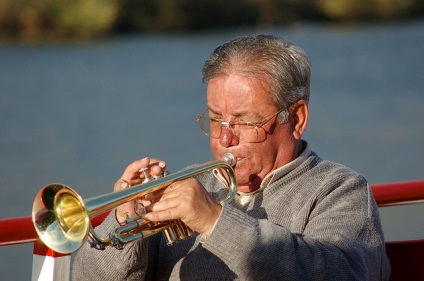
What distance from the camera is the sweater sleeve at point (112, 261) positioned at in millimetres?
3027

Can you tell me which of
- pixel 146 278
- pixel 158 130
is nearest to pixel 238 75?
pixel 146 278

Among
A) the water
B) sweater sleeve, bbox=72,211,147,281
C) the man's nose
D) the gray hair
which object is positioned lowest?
the water

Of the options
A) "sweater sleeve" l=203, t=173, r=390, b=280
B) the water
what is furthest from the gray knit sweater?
the water

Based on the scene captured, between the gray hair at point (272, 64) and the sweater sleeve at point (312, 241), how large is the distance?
1.18ft

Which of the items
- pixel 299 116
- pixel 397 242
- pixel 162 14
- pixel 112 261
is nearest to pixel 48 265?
pixel 112 261

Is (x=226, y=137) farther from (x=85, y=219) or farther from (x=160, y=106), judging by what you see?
(x=160, y=106)

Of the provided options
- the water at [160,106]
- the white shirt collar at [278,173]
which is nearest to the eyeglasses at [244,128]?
the white shirt collar at [278,173]

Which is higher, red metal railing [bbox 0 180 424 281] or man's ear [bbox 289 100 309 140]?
man's ear [bbox 289 100 309 140]

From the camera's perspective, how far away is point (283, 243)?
8.80 feet

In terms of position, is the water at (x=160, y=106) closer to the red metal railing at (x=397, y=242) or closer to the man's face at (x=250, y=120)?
the red metal railing at (x=397, y=242)

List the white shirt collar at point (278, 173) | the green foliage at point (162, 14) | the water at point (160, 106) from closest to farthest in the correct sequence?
the white shirt collar at point (278, 173), the water at point (160, 106), the green foliage at point (162, 14)

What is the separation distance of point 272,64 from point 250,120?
20cm

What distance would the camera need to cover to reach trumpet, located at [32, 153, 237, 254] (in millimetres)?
2625

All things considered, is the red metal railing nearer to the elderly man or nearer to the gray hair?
the elderly man
